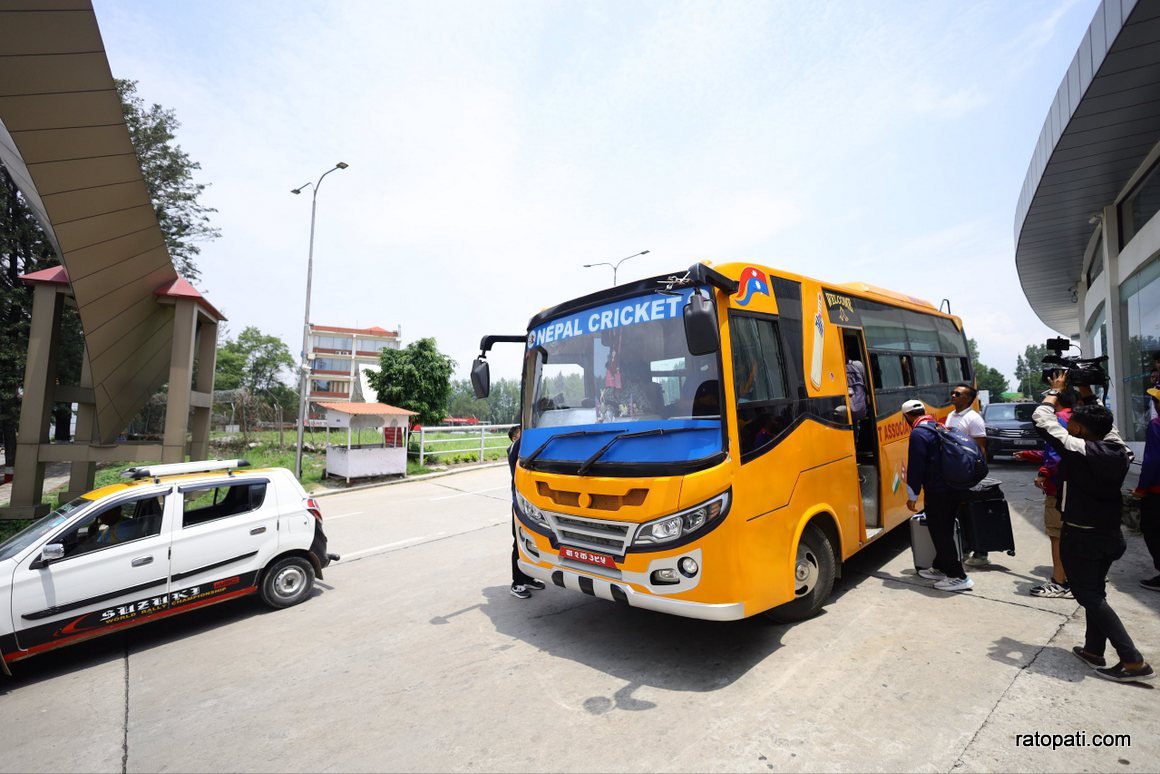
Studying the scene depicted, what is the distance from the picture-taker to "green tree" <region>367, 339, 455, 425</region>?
33562mm

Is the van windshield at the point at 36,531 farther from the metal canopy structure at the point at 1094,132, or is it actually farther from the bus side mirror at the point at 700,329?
the metal canopy structure at the point at 1094,132

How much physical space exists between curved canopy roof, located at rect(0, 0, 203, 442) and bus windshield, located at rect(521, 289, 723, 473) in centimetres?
741

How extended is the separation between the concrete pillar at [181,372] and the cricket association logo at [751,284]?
12586 millimetres

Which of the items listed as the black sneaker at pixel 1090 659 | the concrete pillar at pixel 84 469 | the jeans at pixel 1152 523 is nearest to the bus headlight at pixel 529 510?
the black sneaker at pixel 1090 659

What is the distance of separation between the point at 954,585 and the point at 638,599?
11.6ft

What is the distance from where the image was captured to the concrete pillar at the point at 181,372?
12.1 m

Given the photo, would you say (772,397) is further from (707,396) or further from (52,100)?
(52,100)

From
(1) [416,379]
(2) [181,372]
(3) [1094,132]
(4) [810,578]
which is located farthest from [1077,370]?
(1) [416,379]

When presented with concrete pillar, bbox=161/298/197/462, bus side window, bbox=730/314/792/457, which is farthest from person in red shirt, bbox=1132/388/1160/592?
concrete pillar, bbox=161/298/197/462

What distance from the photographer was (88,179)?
8625mm

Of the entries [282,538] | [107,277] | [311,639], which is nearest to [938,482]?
[311,639]

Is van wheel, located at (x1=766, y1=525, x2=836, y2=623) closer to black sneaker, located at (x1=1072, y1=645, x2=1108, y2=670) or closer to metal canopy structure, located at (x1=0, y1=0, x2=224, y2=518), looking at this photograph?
black sneaker, located at (x1=1072, y1=645, x2=1108, y2=670)

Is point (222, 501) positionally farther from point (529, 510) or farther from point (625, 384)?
point (625, 384)

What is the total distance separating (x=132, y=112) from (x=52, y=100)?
2178cm
